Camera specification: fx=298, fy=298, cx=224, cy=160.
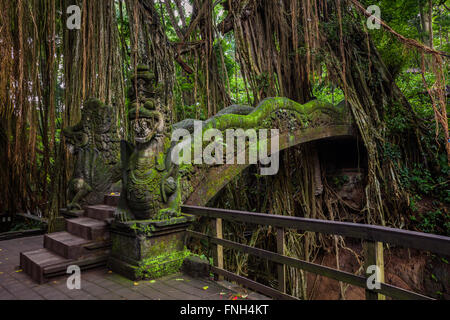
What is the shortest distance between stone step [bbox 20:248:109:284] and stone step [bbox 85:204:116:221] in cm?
48

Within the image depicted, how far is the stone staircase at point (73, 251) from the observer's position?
2941 millimetres

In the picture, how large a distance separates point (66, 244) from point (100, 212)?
65 centimetres

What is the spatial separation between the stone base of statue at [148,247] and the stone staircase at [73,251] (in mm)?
167

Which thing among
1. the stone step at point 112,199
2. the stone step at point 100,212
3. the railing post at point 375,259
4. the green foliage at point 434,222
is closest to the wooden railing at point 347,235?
the railing post at point 375,259

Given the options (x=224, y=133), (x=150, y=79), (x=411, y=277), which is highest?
(x=150, y=79)

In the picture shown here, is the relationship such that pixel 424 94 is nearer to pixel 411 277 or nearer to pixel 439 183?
pixel 439 183

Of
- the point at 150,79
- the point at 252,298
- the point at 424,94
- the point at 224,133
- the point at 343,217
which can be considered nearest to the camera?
the point at 252,298

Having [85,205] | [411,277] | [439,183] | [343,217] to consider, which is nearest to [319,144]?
[343,217]

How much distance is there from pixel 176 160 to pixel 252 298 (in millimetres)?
1626

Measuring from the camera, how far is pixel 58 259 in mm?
3096

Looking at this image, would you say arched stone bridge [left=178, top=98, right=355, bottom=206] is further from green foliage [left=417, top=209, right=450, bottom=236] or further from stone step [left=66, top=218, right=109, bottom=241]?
green foliage [left=417, top=209, right=450, bottom=236]

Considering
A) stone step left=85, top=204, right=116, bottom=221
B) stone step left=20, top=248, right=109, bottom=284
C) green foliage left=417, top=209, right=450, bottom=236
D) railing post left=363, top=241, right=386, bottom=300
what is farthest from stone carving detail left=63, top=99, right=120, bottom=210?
green foliage left=417, top=209, right=450, bottom=236

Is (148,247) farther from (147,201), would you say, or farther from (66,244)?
(66,244)

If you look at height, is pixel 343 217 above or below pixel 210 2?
below
